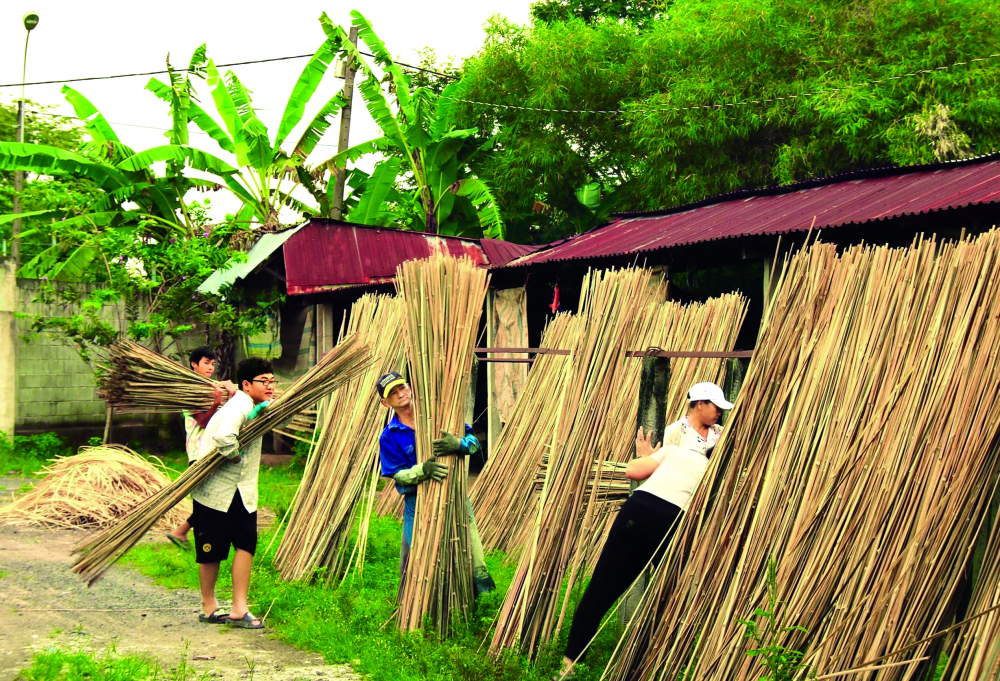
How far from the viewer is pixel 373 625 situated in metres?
4.45

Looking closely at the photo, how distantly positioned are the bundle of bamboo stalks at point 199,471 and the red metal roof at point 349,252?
7.05 meters

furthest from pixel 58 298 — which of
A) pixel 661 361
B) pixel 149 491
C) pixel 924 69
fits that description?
pixel 924 69

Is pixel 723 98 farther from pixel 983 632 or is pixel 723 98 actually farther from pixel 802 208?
pixel 983 632

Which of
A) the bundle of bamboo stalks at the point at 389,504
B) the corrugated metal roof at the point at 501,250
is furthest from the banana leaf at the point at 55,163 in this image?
the bundle of bamboo stalks at the point at 389,504

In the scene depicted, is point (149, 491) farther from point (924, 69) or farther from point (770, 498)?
point (924, 69)

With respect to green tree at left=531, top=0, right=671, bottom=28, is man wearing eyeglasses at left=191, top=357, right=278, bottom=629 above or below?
below

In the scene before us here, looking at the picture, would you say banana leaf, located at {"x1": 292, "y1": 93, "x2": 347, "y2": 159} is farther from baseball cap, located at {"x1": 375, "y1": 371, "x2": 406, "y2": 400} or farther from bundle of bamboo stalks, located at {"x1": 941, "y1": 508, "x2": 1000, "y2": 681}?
bundle of bamboo stalks, located at {"x1": 941, "y1": 508, "x2": 1000, "y2": 681}

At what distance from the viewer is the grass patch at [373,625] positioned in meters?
3.79

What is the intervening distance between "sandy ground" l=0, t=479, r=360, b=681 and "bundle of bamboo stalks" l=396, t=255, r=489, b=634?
0.49 metres

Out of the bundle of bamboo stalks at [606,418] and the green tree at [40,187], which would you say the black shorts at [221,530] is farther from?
the green tree at [40,187]

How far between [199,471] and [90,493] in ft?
11.5

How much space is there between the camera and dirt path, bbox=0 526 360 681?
13.2 ft

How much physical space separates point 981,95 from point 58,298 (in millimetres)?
12724

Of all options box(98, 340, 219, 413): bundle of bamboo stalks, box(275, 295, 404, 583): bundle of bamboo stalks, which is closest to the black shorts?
box(98, 340, 219, 413): bundle of bamboo stalks
